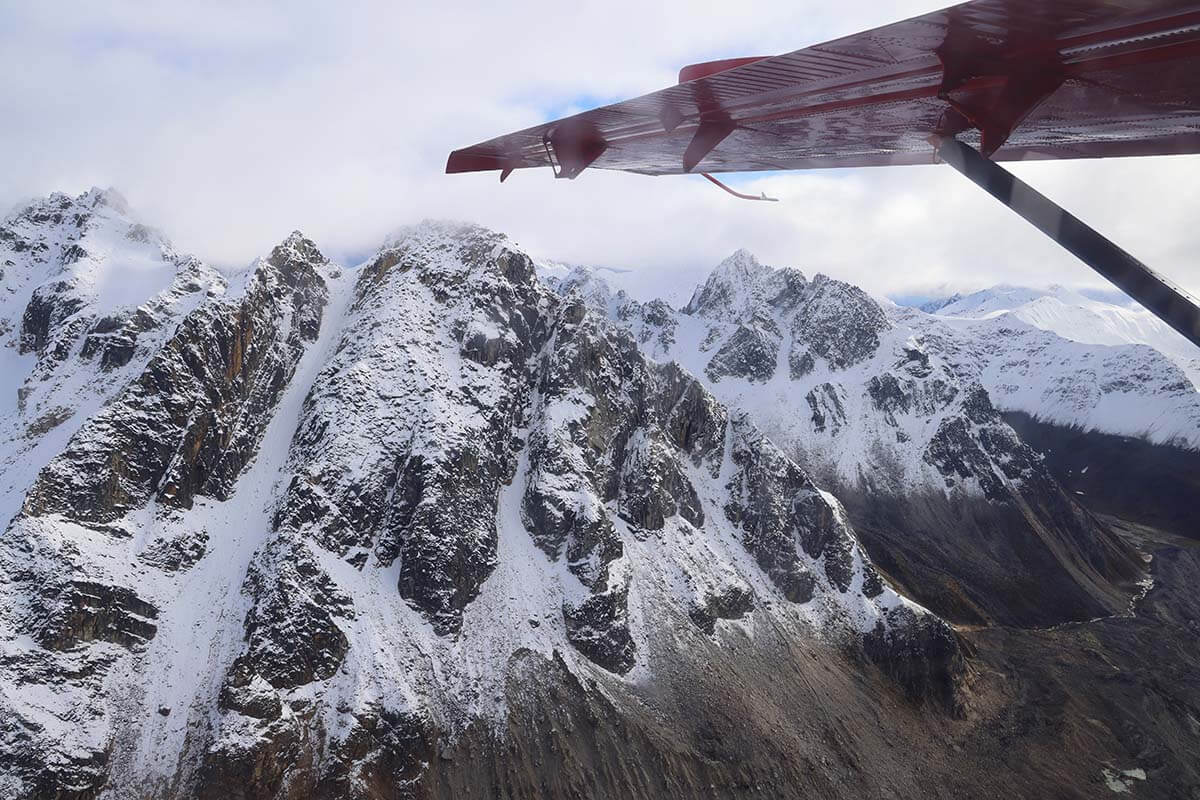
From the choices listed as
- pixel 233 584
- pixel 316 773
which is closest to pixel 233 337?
pixel 233 584

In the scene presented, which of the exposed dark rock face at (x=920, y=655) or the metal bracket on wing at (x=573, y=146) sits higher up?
the metal bracket on wing at (x=573, y=146)

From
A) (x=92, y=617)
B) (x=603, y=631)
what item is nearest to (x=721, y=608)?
(x=603, y=631)

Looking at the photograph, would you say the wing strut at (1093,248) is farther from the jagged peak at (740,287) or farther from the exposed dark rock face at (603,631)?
the jagged peak at (740,287)

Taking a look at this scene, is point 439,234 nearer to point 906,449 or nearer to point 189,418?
point 189,418

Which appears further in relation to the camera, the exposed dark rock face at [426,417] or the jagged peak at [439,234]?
the jagged peak at [439,234]

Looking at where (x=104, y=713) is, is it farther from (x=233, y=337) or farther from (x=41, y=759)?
(x=233, y=337)

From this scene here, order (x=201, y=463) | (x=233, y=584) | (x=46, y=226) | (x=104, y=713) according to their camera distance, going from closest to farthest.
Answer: (x=104, y=713) → (x=233, y=584) → (x=201, y=463) → (x=46, y=226)

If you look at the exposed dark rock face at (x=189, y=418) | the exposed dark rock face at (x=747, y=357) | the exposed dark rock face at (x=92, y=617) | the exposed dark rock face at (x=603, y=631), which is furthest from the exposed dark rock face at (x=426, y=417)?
the exposed dark rock face at (x=747, y=357)
